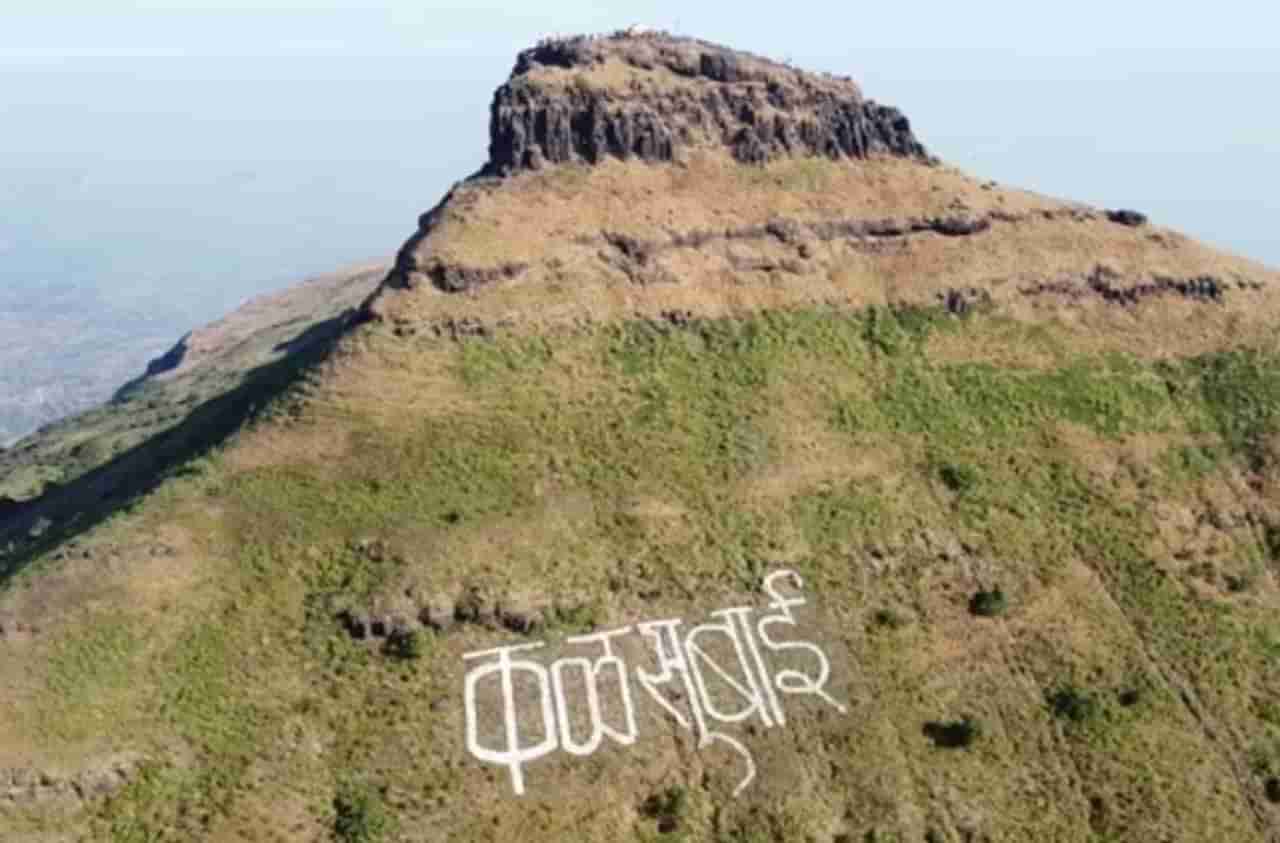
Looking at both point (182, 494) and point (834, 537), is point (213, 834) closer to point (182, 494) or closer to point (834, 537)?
point (182, 494)

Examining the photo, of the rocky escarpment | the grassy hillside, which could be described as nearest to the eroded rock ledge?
the grassy hillside

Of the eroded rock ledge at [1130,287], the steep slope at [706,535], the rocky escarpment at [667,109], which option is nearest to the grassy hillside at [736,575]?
the steep slope at [706,535]

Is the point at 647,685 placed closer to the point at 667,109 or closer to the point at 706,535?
the point at 706,535

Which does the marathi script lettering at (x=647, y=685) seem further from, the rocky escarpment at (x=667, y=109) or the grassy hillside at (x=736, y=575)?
the rocky escarpment at (x=667, y=109)

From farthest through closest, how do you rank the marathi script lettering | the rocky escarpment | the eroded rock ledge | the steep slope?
the eroded rock ledge < the rocky escarpment < the marathi script lettering < the steep slope

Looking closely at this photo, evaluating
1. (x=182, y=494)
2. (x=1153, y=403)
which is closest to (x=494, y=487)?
(x=182, y=494)

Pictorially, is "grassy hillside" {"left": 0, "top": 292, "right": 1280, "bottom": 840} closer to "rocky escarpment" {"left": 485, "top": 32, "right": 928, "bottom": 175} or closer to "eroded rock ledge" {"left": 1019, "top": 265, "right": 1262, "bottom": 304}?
"eroded rock ledge" {"left": 1019, "top": 265, "right": 1262, "bottom": 304}
